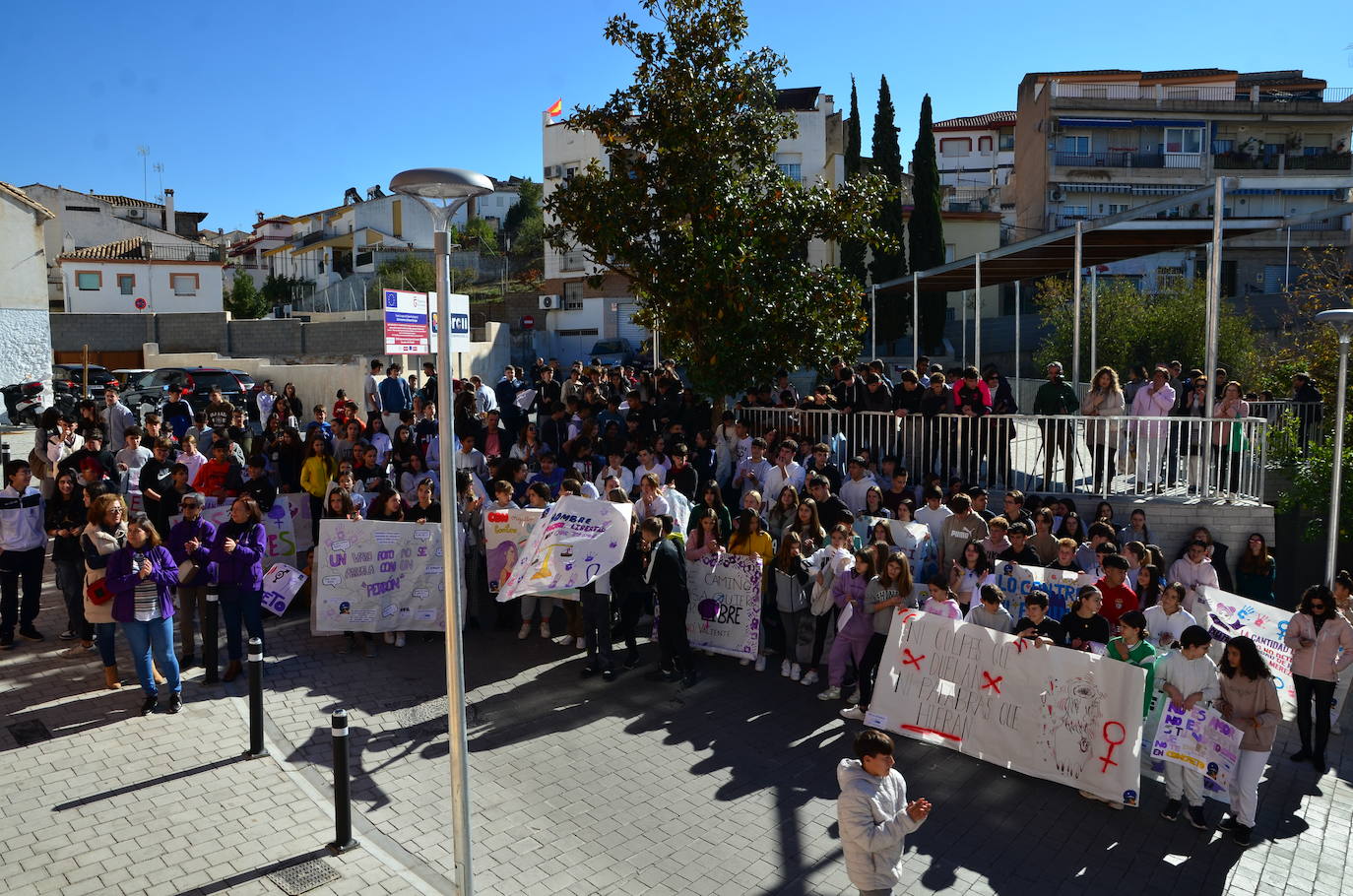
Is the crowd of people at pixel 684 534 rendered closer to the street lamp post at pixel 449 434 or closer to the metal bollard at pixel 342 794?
the street lamp post at pixel 449 434

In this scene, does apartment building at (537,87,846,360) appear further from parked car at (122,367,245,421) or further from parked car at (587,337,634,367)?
parked car at (122,367,245,421)

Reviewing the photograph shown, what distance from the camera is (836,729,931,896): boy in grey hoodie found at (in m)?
5.37

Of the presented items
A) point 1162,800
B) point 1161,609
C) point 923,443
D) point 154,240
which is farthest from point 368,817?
point 154,240

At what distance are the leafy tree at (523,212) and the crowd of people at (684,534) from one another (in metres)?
59.1

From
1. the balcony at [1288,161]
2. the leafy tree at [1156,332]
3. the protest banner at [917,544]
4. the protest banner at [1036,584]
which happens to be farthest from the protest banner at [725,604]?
the balcony at [1288,161]

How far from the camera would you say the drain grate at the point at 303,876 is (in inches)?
254

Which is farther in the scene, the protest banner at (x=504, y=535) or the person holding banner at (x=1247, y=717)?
the protest banner at (x=504, y=535)

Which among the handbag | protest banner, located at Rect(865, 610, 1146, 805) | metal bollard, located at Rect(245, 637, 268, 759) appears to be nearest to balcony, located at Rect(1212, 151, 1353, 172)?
protest banner, located at Rect(865, 610, 1146, 805)

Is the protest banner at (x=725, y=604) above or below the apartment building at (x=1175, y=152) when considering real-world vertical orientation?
below

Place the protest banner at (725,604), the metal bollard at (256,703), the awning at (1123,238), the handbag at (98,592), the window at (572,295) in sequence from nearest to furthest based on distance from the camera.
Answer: the metal bollard at (256,703)
the handbag at (98,592)
the protest banner at (725,604)
the awning at (1123,238)
the window at (572,295)

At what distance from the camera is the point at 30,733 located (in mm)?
8586

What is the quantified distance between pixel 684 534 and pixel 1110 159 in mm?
47209

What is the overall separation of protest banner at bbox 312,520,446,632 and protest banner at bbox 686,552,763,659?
9.26 feet

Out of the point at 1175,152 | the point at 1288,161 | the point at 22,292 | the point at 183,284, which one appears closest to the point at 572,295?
the point at 22,292
